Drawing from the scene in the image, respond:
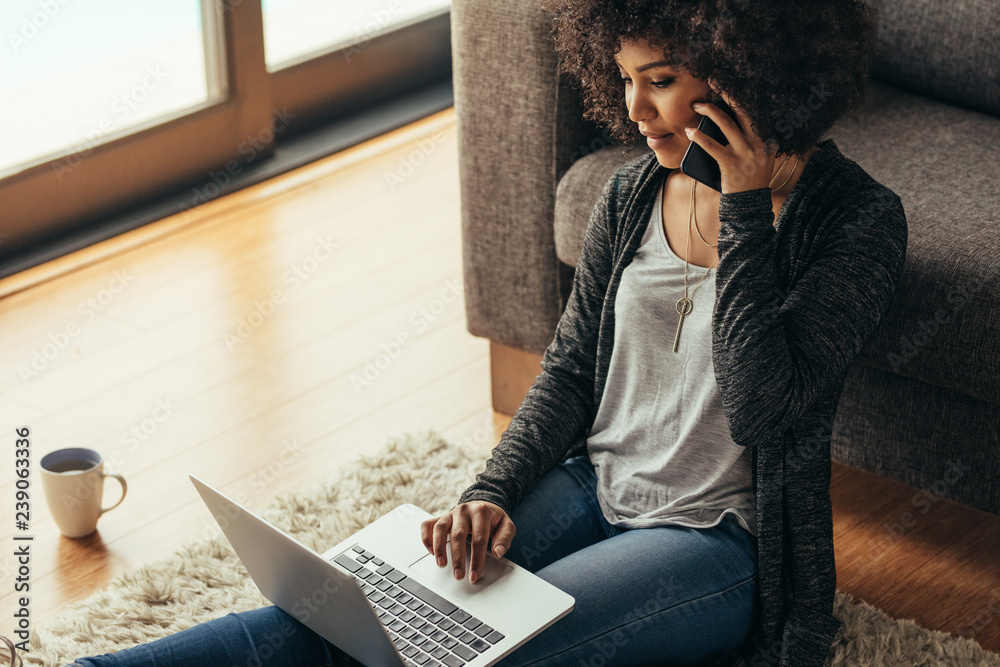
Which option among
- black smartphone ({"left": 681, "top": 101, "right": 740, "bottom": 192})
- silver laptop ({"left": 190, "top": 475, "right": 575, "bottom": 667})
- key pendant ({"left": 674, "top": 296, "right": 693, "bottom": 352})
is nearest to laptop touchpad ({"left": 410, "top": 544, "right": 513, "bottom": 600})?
silver laptop ({"left": 190, "top": 475, "right": 575, "bottom": 667})

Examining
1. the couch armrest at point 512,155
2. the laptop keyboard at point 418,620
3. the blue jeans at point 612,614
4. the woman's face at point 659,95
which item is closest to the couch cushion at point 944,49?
the couch armrest at point 512,155

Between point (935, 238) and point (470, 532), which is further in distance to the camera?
point (935, 238)

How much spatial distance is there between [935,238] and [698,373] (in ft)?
1.49

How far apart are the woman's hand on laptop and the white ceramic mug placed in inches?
28.5

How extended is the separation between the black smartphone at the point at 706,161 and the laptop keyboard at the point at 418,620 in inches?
19.9

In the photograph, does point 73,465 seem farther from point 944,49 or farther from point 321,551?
point 944,49

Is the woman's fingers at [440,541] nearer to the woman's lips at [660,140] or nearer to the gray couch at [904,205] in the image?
the woman's lips at [660,140]

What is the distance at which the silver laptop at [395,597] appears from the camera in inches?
40.1

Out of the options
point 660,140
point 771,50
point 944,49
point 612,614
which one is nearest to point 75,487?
point 612,614

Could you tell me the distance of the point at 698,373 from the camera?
4.00 feet

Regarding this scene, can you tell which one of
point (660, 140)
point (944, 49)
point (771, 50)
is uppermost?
point (771, 50)

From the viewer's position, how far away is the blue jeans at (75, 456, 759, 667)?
1.09m

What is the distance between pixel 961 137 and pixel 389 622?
126cm

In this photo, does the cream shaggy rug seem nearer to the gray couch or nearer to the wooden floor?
the wooden floor
